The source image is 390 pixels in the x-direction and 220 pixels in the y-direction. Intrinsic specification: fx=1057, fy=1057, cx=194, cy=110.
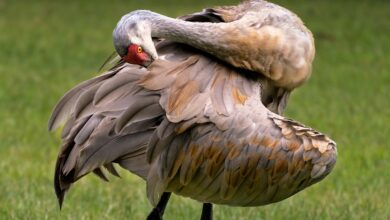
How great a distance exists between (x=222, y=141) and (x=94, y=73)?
975 centimetres

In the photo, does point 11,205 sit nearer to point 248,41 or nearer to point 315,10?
point 248,41

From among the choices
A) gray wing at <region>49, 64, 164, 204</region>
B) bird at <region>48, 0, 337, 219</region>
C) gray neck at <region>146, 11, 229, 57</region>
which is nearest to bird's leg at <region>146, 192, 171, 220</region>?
bird at <region>48, 0, 337, 219</region>

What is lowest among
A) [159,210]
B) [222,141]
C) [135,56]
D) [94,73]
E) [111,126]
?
[94,73]

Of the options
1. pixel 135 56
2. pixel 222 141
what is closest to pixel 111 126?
pixel 135 56

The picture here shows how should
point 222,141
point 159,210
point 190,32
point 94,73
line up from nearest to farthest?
point 222,141 < point 190,32 < point 159,210 < point 94,73

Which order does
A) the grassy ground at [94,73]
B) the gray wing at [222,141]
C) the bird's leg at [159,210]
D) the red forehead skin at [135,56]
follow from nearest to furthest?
1. the red forehead skin at [135,56]
2. the gray wing at [222,141]
3. the bird's leg at [159,210]
4. the grassy ground at [94,73]

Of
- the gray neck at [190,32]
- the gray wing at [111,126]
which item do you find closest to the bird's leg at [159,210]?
the gray wing at [111,126]

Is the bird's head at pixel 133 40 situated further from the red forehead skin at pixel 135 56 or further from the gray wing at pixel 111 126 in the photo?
the gray wing at pixel 111 126

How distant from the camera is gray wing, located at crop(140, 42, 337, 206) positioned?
219 inches

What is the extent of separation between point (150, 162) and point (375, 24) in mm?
14572

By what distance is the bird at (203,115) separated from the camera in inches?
219

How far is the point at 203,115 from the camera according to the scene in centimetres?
557

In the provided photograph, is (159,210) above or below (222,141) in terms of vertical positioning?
below

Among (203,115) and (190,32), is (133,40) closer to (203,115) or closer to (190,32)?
(190,32)
